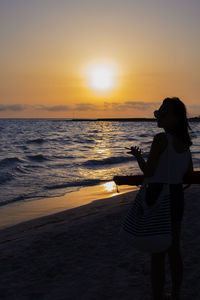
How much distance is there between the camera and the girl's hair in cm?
269

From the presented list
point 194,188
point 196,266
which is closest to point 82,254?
point 196,266

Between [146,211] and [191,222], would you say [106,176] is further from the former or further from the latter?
[146,211]

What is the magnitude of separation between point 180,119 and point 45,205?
6580mm

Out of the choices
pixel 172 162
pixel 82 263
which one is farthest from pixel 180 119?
pixel 82 263

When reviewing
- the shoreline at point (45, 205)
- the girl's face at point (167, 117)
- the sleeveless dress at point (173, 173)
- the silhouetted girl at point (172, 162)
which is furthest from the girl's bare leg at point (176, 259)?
the shoreline at point (45, 205)

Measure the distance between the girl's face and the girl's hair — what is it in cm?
3

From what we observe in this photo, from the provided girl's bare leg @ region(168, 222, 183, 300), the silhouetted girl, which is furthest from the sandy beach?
the silhouetted girl

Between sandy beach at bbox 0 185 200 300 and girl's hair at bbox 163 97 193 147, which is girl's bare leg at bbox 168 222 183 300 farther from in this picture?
girl's hair at bbox 163 97 193 147

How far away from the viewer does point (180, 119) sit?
2.73 metres

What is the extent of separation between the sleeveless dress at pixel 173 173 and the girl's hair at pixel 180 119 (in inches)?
4.9

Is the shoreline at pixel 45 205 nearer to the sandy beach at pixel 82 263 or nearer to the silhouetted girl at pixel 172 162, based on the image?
the sandy beach at pixel 82 263

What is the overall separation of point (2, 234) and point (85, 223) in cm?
164

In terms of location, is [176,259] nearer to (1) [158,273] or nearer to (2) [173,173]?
(1) [158,273]

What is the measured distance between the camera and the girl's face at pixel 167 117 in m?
2.71
